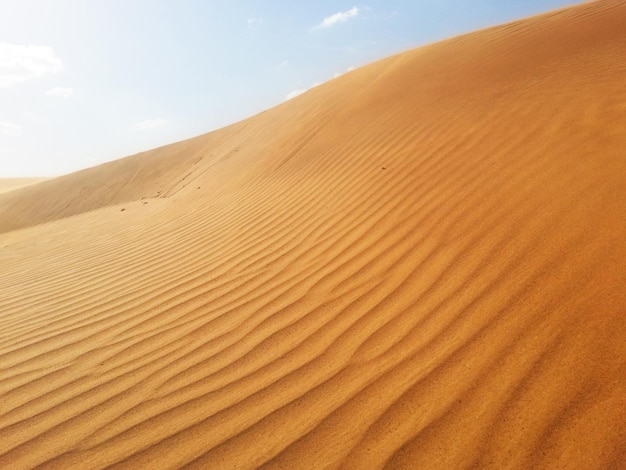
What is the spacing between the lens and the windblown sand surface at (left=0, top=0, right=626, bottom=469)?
1631 mm

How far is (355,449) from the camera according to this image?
62.5 inches

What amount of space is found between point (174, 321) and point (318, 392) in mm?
1348

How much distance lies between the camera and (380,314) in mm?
2357

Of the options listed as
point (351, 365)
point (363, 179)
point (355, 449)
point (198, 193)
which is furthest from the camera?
point (198, 193)

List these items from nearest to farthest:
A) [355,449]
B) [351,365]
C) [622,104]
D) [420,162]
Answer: [355,449] → [351,365] → [622,104] → [420,162]

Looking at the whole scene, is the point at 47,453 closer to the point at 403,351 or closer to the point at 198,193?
the point at 403,351

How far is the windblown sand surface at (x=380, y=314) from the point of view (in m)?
1.63

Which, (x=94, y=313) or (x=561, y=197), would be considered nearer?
(x=561, y=197)

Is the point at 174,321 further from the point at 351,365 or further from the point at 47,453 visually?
the point at 351,365

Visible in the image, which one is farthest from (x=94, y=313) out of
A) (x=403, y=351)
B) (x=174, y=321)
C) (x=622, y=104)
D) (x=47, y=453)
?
(x=622, y=104)

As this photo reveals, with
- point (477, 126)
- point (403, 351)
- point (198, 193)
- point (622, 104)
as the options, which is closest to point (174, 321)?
point (403, 351)

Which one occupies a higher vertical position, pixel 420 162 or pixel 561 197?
pixel 420 162

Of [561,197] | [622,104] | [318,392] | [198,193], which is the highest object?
[198,193]

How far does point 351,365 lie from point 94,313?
2.21 m
